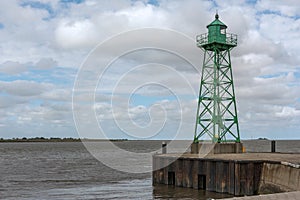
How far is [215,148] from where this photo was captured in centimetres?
3647

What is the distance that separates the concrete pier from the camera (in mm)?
24719

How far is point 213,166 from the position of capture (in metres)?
29.8

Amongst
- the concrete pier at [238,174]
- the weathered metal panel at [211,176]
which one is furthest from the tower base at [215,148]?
the weathered metal panel at [211,176]

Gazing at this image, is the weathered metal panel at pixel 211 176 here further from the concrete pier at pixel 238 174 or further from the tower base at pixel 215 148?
the tower base at pixel 215 148

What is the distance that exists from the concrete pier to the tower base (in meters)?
3.95

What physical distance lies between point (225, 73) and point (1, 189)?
2157 centimetres

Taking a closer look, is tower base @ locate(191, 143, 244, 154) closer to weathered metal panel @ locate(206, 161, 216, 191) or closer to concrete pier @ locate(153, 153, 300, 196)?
concrete pier @ locate(153, 153, 300, 196)

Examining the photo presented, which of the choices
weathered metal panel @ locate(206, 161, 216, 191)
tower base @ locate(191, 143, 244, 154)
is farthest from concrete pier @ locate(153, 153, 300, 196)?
tower base @ locate(191, 143, 244, 154)

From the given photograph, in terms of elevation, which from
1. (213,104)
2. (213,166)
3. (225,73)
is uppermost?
(225,73)

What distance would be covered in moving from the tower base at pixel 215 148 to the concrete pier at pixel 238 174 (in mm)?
3951

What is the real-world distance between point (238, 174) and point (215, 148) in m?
8.95

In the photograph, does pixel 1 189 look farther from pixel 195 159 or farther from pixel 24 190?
pixel 195 159

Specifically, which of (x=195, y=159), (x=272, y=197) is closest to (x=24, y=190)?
(x=195, y=159)

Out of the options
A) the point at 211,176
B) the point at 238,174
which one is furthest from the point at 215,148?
the point at 238,174
